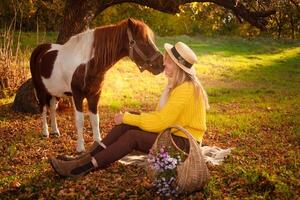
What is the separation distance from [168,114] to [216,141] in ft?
11.1

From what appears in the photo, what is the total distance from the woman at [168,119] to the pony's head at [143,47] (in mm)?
1324

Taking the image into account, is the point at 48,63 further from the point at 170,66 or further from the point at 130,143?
the point at 170,66

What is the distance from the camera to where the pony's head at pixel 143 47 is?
23.8ft

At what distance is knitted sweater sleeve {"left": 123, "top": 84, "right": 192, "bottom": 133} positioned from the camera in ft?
18.5

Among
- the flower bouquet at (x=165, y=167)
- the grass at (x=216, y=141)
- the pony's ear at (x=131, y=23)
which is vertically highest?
the pony's ear at (x=131, y=23)

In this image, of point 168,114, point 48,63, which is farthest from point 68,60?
point 168,114

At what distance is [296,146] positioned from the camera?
8.32 metres

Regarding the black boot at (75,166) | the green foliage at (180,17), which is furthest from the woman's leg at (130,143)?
the green foliage at (180,17)

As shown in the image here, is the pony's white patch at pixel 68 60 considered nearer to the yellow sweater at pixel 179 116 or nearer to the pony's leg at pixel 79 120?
the pony's leg at pixel 79 120

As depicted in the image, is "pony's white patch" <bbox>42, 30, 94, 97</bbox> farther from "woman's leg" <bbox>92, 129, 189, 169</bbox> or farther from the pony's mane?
"woman's leg" <bbox>92, 129, 189, 169</bbox>

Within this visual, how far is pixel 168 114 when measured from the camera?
568 cm

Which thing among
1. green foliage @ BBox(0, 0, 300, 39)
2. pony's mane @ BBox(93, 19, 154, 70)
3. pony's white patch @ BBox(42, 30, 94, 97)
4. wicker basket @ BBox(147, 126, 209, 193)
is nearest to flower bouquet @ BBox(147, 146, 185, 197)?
wicker basket @ BBox(147, 126, 209, 193)

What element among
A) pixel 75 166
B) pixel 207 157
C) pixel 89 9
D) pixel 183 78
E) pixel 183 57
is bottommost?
pixel 207 157

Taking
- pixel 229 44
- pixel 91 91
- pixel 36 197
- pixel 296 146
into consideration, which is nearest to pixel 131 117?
pixel 36 197
